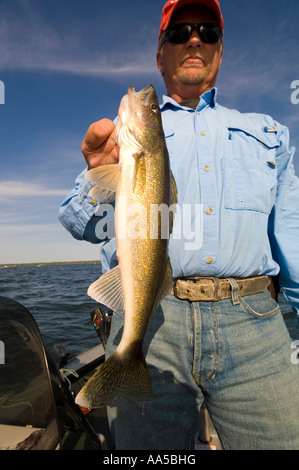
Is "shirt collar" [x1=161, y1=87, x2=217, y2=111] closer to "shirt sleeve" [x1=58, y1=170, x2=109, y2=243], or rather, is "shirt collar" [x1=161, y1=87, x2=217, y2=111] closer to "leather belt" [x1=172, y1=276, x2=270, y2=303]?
"shirt sleeve" [x1=58, y1=170, x2=109, y2=243]

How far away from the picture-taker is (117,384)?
187 centimetres

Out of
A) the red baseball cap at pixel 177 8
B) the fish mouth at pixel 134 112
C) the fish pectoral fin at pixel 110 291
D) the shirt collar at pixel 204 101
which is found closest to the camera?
the fish pectoral fin at pixel 110 291

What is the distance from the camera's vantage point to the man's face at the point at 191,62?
9.57 feet

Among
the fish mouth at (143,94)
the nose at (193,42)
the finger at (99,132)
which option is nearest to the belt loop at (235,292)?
the finger at (99,132)

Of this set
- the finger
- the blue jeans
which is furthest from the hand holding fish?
the blue jeans

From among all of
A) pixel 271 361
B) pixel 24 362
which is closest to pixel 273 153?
pixel 271 361

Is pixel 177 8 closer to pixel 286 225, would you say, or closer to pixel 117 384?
pixel 286 225

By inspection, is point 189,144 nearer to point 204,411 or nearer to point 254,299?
point 254,299

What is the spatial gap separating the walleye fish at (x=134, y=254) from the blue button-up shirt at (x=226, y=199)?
1.31 feet

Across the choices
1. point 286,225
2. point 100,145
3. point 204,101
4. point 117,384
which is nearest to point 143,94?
point 100,145

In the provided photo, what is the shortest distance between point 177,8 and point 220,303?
2.85 metres

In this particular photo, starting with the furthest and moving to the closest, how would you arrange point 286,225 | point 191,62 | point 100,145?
1. point 191,62
2. point 286,225
3. point 100,145

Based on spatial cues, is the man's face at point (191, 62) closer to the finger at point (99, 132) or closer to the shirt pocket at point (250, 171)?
the shirt pocket at point (250, 171)

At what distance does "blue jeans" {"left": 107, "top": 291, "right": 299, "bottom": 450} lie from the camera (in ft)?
7.36
